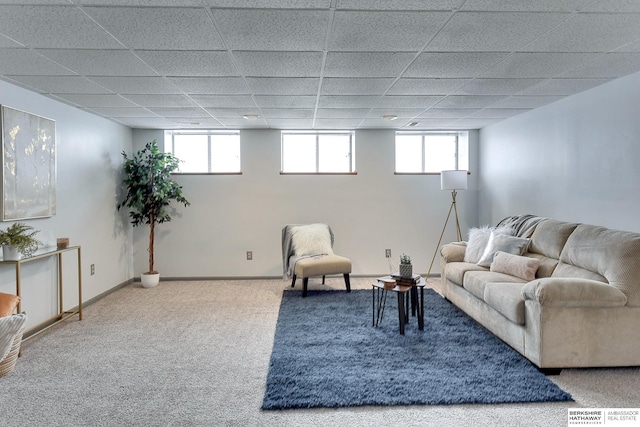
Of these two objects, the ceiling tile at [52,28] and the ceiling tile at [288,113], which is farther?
the ceiling tile at [288,113]

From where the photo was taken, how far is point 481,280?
3.66m

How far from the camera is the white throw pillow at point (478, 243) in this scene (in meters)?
4.39

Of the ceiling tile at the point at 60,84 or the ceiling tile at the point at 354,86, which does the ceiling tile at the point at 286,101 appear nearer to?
the ceiling tile at the point at 354,86

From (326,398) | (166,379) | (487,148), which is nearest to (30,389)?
(166,379)

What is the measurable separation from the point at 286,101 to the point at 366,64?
137cm

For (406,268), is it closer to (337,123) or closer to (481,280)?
(481,280)

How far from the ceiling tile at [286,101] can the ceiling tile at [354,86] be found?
0.31 meters

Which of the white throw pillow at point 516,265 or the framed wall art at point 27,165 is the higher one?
the framed wall art at point 27,165

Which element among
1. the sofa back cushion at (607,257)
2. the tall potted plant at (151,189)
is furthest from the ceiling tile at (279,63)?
the tall potted plant at (151,189)

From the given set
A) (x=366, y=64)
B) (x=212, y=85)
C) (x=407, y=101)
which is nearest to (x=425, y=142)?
(x=407, y=101)

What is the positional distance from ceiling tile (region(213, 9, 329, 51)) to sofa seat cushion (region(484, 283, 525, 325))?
2316mm

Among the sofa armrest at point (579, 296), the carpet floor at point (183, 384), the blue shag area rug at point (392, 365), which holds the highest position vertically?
the sofa armrest at point (579, 296)

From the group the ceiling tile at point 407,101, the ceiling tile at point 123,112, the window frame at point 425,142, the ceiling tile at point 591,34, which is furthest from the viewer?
the window frame at point 425,142

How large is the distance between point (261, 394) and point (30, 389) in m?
1.53
